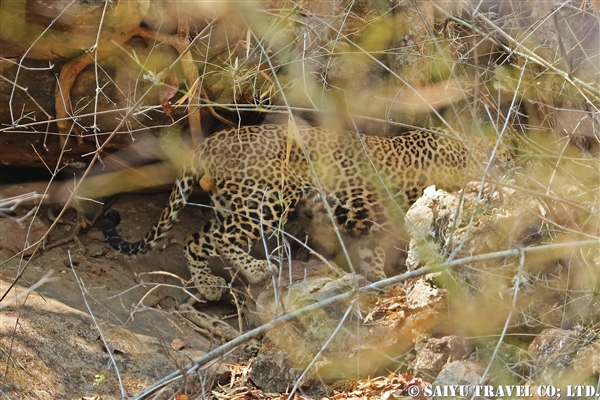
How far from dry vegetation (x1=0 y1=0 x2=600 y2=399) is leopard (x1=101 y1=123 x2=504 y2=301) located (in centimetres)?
29

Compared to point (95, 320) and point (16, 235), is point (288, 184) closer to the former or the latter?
point (16, 235)

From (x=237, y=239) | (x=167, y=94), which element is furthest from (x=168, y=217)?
(x=167, y=94)

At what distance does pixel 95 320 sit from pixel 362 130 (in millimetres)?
4830

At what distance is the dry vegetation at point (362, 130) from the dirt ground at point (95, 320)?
0.11 feet

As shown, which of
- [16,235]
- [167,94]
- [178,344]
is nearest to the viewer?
[167,94]

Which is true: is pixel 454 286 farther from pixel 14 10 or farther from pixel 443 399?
pixel 14 10

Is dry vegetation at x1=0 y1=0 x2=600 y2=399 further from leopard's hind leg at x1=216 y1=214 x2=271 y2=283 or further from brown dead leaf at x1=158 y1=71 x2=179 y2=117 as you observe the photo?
leopard's hind leg at x1=216 y1=214 x2=271 y2=283

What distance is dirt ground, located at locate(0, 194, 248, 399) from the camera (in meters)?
4.57

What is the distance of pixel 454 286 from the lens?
Result: 4879 mm

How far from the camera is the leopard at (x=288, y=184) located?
6.90 meters

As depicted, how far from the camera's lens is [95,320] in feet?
11.5

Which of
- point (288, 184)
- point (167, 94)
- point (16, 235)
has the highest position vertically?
point (167, 94)

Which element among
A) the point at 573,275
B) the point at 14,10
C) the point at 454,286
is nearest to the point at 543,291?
the point at 573,275

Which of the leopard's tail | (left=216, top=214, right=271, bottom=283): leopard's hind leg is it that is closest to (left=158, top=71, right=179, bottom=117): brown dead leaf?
the leopard's tail
